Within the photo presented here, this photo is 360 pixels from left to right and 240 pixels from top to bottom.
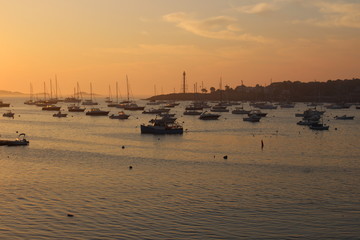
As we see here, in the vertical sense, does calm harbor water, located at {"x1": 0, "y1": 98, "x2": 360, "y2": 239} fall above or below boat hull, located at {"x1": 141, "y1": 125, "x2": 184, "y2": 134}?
below

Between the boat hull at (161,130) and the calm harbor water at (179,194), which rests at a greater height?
the boat hull at (161,130)

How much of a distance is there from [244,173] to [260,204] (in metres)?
14.5

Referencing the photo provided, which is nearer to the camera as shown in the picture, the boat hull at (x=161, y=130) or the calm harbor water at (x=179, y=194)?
the calm harbor water at (x=179, y=194)

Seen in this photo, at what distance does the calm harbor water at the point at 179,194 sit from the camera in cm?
2905

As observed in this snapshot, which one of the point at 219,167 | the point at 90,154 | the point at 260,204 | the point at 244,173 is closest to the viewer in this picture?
the point at 260,204

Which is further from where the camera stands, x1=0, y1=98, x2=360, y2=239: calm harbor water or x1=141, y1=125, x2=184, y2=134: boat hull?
x1=141, y1=125, x2=184, y2=134: boat hull

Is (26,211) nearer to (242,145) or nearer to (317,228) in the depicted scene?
(317,228)

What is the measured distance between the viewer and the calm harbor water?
95.3 ft

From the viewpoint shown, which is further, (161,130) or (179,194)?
(161,130)

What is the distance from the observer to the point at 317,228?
29.4 m

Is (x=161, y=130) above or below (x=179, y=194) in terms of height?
above

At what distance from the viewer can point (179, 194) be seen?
38500 mm

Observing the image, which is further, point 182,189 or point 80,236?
point 182,189

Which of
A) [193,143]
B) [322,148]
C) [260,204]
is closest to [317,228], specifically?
[260,204]
